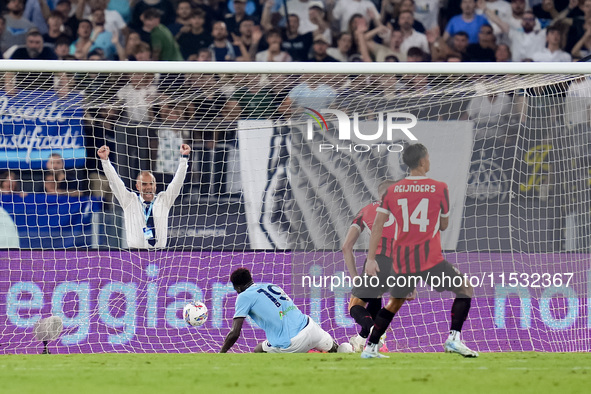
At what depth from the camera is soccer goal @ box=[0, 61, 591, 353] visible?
750cm

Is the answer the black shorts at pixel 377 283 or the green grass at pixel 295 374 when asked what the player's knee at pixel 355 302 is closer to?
the black shorts at pixel 377 283

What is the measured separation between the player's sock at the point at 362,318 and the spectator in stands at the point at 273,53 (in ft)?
13.6

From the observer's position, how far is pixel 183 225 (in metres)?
7.89

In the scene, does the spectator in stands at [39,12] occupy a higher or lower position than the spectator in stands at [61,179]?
higher

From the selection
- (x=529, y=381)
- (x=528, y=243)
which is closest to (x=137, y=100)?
(x=528, y=243)

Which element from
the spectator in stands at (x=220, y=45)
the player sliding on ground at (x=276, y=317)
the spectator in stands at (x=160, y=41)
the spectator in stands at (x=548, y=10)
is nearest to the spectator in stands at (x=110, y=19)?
the spectator in stands at (x=160, y=41)

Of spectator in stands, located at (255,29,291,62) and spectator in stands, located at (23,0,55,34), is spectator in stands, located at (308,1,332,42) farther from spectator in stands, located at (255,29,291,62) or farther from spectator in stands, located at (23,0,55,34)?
spectator in stands, located at (23,0,55,34)

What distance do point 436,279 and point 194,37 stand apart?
5.23 meters

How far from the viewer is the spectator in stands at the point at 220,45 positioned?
33.7ft

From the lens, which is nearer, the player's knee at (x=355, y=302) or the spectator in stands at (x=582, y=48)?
the player's knee at (x=355, y=302)

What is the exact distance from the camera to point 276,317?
7.11 m

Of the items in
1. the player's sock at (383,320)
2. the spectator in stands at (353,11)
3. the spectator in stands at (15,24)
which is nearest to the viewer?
the player's sock at (383,320)

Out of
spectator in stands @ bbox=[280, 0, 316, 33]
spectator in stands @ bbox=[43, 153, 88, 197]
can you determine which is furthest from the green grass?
spectator in stands @ bbox=[280, 0, 316, 33]

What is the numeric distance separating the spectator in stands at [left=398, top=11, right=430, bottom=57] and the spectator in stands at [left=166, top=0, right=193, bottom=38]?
262 cm
